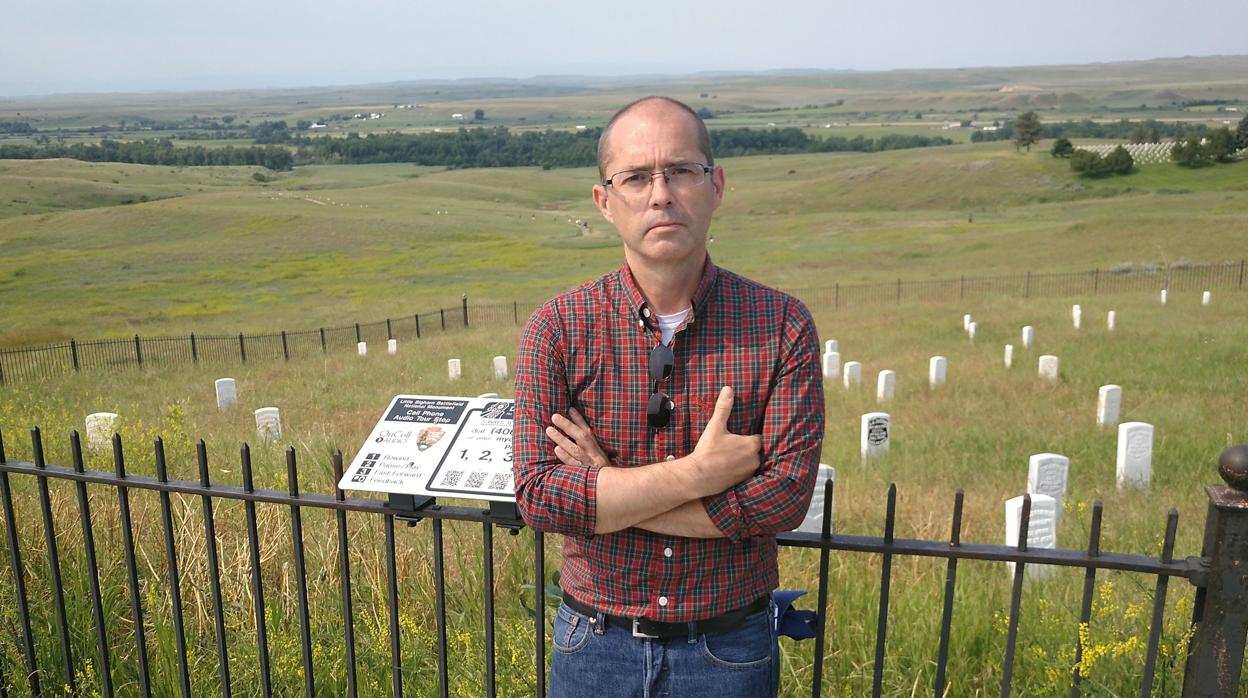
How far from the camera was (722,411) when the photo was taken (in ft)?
7.71

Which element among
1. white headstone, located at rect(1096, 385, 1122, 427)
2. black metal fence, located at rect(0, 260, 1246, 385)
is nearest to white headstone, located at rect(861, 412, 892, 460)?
white headstone, located at rect(1096, 385, 1122, 427)

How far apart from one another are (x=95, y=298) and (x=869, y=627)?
4362 centimetres

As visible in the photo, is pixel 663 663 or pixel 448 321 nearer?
pixel 663 663

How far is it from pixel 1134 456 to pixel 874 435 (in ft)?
8.19

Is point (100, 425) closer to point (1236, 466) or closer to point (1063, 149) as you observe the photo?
point (1236, 466)

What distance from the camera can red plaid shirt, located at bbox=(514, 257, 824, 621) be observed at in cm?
244

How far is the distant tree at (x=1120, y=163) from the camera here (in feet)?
237

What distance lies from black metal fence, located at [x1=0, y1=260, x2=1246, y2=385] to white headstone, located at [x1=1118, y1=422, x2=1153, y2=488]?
62.6 feet

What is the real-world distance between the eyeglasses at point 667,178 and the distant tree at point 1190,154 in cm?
8273

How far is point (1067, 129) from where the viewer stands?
5645 inches

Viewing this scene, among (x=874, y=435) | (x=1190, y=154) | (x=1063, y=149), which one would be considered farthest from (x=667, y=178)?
(x=1063, y=149)

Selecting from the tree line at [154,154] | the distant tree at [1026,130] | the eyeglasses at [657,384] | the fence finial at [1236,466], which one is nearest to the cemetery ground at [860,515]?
the fence finial at [1236,466]

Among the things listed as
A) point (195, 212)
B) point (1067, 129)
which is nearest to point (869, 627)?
point (195, 212)

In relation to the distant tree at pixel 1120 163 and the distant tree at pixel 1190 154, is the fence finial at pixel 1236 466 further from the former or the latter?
the distant tree at pixel 1190 154
